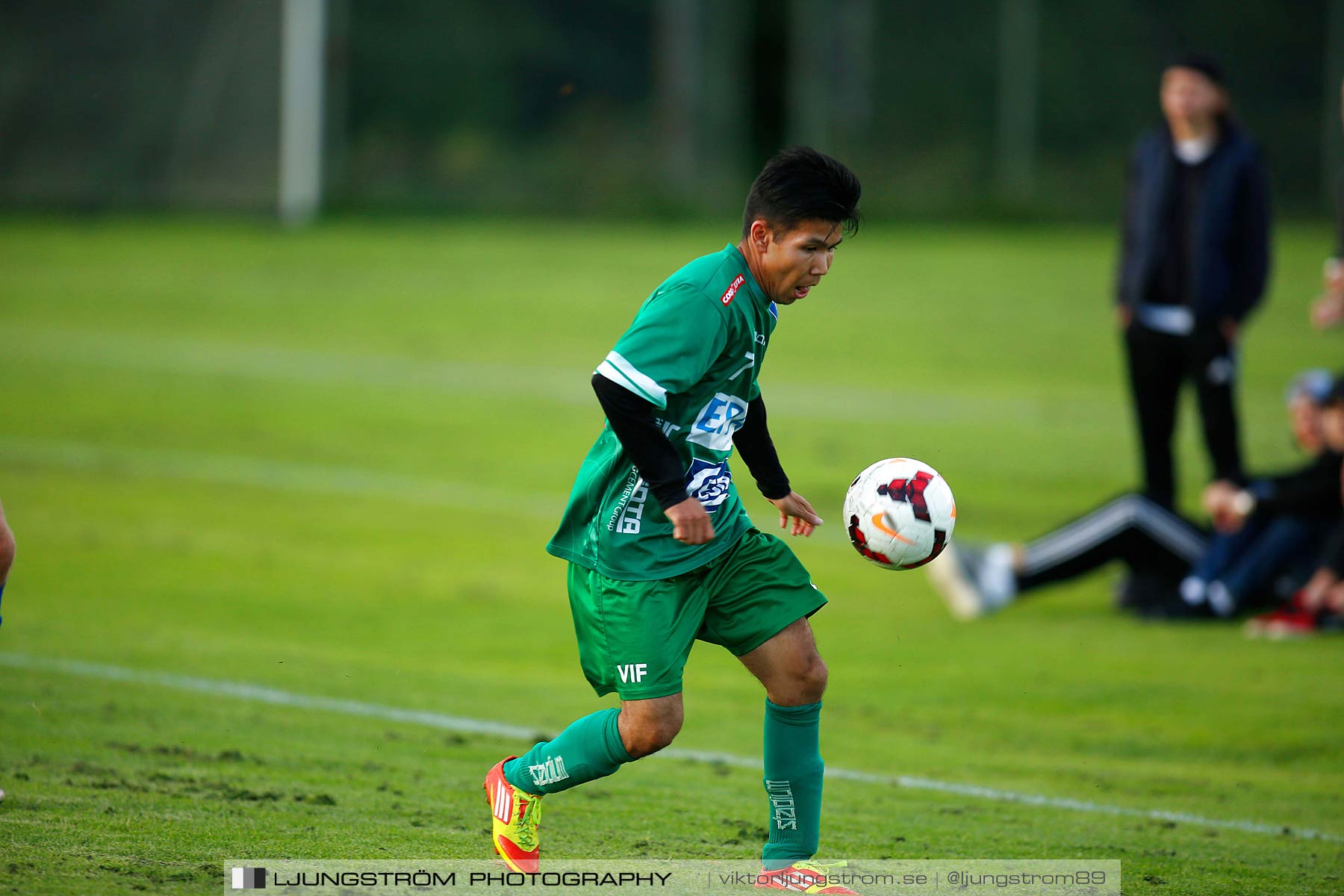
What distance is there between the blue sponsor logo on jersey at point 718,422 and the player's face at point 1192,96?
17.3 ft

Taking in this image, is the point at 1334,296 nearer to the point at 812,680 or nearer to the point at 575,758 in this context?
the point at 812,680

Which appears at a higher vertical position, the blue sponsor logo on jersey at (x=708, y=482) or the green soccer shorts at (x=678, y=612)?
the blue sponsor logo on jersey at (x=708, y=482)

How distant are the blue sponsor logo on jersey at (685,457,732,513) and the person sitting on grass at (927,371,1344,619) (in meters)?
4.64

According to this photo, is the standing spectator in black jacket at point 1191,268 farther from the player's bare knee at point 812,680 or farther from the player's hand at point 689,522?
the player's hand at point 689,522

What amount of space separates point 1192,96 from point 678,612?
226 inches

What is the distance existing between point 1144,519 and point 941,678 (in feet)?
5.81

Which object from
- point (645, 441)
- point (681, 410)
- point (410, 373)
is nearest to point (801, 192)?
point (681, 410)

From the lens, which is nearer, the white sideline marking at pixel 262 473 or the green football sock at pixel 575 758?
the green football sock at pixel 575 758

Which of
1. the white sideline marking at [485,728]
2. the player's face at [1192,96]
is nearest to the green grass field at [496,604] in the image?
the white sideline marking at [485,728]

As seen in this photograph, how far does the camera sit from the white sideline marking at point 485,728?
5.55 meters

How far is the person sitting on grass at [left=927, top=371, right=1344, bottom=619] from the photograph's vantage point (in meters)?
8.52

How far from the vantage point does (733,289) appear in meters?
4.39

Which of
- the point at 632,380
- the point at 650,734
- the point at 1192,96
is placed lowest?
the point at 650,734

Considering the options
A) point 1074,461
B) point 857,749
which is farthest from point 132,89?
point 857,749
